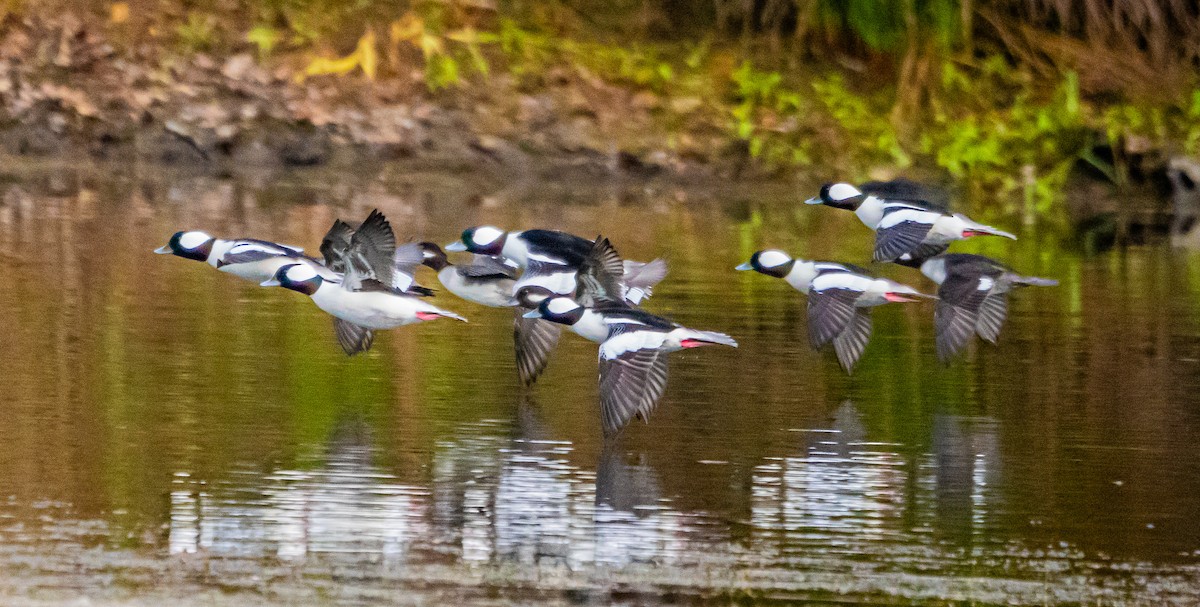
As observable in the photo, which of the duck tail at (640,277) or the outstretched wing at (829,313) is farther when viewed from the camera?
the duck tail at (640,277)

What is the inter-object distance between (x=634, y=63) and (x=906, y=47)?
310 cm

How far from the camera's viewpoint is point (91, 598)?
20.0ft

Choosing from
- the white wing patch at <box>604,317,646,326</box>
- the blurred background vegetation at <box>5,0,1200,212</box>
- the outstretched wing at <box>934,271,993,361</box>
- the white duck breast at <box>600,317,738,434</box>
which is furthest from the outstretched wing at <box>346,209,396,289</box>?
the blurred background vegetation at <box>5,0,1200,212</box>

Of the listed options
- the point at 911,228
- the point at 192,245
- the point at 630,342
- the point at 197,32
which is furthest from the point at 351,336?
the point at 197,32

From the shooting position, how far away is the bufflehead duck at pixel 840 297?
32.8 feet

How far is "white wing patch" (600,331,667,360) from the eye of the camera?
336 inches

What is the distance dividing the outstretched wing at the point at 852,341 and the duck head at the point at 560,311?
5.78ft

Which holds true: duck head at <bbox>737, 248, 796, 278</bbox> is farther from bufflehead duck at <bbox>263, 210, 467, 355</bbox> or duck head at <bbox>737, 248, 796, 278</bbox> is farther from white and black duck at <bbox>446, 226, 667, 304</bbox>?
bufflehead duck at <bbox>263, 210, 467, 355</bbox>

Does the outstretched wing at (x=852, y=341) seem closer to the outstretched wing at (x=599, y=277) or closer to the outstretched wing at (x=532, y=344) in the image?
the outstretched wing at (x=599, y=277)

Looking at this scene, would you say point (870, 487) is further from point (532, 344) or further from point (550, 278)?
point (550, 278)

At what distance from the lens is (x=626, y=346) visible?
8.59 meters

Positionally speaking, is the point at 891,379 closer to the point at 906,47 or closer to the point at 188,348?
the point at 188,348

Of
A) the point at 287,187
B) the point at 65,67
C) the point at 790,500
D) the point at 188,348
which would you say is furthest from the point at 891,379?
the point at 65,67

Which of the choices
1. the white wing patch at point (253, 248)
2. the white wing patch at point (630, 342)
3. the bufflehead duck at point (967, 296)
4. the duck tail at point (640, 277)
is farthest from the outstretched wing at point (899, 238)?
the white wing patch at point (253, 248)
